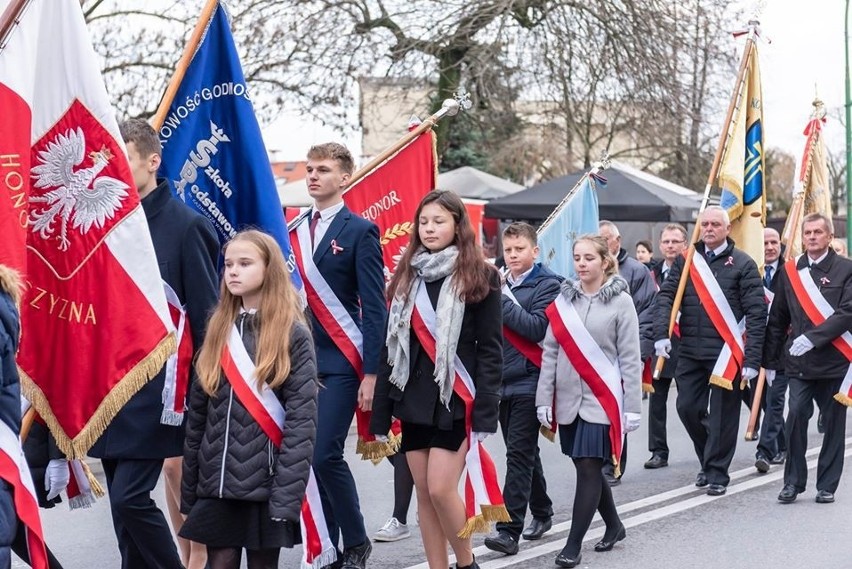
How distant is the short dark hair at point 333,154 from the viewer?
643 centimetres

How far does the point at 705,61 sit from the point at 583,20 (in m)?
2.50

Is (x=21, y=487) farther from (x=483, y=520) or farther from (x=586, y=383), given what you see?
(x=586, y=383)

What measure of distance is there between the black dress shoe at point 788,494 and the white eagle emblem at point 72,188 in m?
5.11

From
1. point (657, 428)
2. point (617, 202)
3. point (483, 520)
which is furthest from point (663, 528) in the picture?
point (617, 202)

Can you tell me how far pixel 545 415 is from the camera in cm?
700

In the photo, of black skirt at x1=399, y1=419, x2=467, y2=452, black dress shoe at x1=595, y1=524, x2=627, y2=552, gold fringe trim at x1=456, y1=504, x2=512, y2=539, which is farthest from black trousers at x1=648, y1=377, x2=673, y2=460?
black skirt at x1=399, y1=419, x2=467, y2=452

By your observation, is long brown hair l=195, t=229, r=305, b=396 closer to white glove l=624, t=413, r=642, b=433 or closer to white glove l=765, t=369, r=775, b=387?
white glove l=624, t=413, r=642, b=433

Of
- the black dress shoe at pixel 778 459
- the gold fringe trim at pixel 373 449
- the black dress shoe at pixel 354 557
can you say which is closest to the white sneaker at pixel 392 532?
the gold fringe trim at pixel 373 449

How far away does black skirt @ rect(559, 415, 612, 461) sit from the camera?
6.83m

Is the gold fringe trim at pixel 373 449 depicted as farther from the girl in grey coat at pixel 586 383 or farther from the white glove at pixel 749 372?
the white glove at pixel 749 372

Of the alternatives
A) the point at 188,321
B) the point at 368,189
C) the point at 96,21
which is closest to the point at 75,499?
the point at 188,321

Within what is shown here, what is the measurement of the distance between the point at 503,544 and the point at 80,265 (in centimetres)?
289

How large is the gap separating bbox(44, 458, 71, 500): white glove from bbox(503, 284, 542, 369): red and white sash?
9.30 feet

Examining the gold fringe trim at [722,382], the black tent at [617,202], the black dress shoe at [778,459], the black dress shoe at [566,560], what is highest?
the black tent at [617,202]
